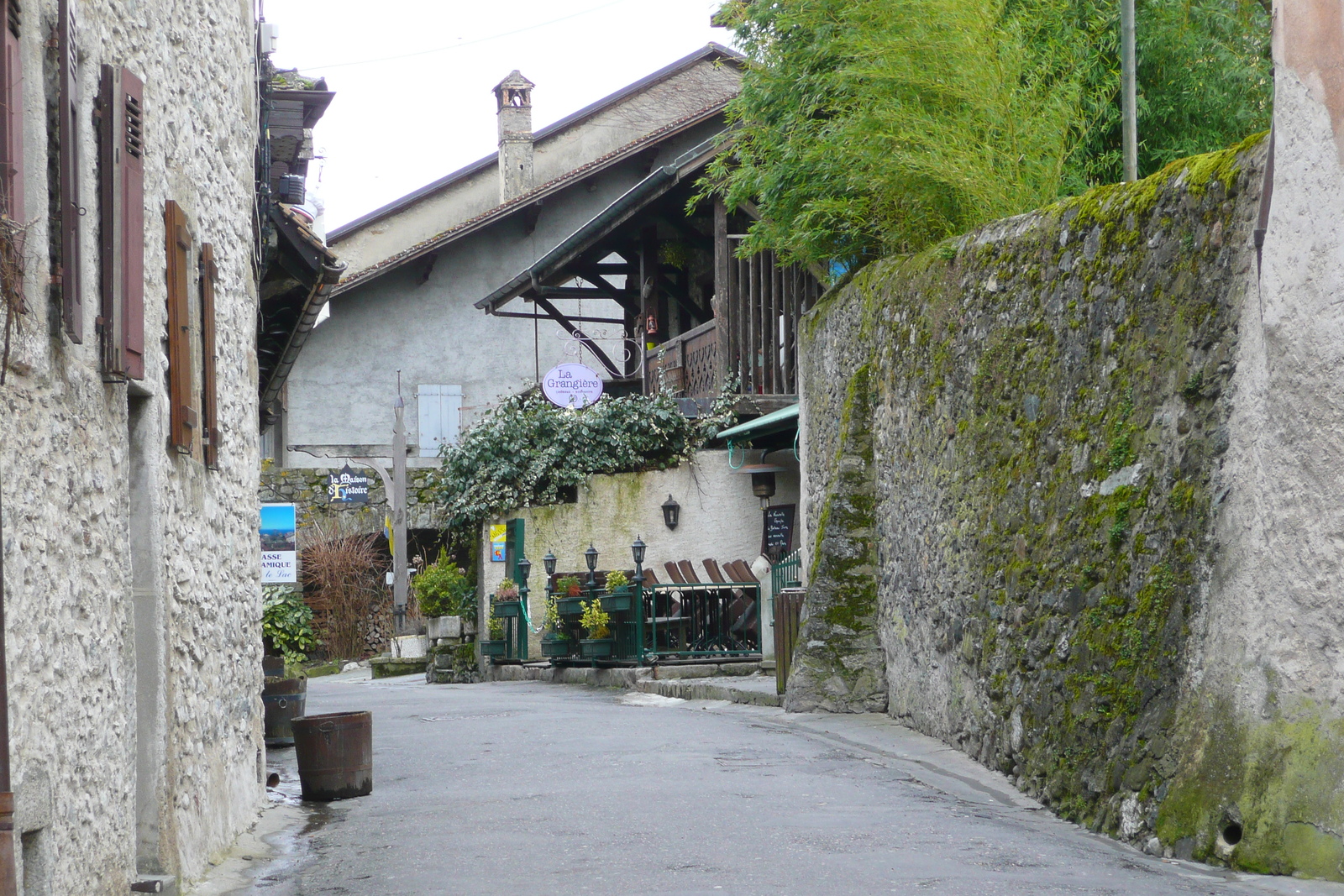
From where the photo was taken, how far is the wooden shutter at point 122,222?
16.5 feet

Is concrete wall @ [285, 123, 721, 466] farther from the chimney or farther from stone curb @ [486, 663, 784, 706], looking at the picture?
stone curb @ [486, 663, 784, 706]

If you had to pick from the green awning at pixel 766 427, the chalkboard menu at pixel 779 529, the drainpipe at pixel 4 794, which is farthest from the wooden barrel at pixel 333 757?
the chalkboard menu at pixel 779 529

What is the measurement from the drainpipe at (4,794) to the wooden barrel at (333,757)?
15.0 ft

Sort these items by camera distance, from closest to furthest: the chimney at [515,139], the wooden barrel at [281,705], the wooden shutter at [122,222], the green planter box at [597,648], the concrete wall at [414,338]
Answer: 1. the wooden shutter at [122,222]
2. the wooden barrel at [281,705]
3. the green planter box at [597,648]
4. the concrete wall at [414,338]
5. the chimney at [515,139]

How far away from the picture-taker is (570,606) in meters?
16.9

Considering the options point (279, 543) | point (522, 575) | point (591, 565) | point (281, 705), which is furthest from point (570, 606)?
point (281, 705)

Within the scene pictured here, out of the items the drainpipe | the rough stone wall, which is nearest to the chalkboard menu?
the rough stone wall

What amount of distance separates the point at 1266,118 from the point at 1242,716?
848 centimetres

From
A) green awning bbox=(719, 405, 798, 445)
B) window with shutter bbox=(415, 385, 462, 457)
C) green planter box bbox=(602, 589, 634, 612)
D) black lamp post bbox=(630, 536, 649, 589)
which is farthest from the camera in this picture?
window with shutter bbox=(415, 385, 462, 457)

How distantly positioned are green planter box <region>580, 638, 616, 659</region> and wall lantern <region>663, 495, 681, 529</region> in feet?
8.28

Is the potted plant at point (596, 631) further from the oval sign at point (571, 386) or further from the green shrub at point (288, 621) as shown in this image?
the green shrub at point (288, 621)

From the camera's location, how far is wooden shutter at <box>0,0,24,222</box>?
4.08 meters

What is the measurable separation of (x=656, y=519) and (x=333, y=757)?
35.0 feet

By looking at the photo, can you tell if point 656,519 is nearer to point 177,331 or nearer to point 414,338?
point 414,338
